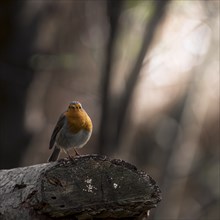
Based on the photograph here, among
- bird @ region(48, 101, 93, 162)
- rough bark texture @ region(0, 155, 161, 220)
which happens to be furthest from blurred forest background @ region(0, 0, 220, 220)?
rough bark texture @ region(0, 155, 161, 220)

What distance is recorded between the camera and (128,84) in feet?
29.2

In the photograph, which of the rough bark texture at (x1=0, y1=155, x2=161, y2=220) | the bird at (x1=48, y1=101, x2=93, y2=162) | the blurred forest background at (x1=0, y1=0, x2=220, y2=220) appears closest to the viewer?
the rough bark texture at (x1=0, y1=155, x2=161, y2=220)

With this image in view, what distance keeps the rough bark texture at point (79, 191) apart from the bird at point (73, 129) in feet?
4.98

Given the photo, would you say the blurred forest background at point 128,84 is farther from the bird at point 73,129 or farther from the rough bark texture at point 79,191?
the rough bark texture at point 79,191

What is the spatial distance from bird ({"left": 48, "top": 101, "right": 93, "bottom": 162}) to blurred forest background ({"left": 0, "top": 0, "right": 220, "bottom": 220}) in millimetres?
3563

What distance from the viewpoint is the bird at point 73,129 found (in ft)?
15.5

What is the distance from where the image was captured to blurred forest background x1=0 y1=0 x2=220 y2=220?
344 inches

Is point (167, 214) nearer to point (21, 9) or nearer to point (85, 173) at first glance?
point (21, 9)

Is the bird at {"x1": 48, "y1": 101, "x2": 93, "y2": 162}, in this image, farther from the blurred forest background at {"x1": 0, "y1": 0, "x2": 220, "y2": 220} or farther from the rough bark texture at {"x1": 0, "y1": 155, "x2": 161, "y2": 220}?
the blurred forest background at {"x1": 0, "y1": 0, "x2": 220, "y2": 220}

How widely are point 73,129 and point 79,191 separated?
1733 millimetres

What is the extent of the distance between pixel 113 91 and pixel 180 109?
16.7ft

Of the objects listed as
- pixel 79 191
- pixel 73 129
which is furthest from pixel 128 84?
pixel 79 191

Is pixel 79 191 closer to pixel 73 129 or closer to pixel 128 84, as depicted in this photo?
pixel 73 129

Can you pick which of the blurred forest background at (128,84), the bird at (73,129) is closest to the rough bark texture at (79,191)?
the bird at (73,129)
